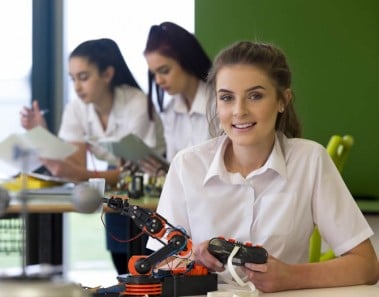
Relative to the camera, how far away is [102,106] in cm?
472

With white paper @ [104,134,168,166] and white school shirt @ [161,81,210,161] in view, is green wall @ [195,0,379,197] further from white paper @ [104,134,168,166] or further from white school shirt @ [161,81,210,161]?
white paper @ [104,134,168,166]

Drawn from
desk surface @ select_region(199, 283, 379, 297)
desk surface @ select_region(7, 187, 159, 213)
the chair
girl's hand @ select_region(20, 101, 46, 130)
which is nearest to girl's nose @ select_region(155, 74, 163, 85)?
girl's hand @ select_region(20, 101, 46, 130)

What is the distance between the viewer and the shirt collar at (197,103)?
13.2 ft

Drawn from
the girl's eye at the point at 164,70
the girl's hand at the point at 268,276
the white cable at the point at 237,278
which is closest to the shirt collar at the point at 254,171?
the girl's hand at the point at 268,276

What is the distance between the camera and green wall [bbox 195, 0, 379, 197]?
4641 mm

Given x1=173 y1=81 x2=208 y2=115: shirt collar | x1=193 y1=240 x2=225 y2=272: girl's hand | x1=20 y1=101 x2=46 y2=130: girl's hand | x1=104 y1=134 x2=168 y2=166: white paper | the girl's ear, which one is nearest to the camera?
x1=193 y1=240 x2=225 y2=272: girl's hand

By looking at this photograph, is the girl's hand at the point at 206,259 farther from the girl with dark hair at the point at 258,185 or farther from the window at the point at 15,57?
the window at the point at 15,57

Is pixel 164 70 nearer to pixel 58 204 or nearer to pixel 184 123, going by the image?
pixel 184 123

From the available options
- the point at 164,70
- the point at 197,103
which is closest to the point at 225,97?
the point at 197,103

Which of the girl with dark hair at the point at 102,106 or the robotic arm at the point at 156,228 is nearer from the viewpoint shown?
the robotic arm at the point at 156,228

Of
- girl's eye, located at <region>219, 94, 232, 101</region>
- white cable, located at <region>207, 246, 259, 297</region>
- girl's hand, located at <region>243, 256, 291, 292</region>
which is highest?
girl's eye, located at <region>219, 94, 232, 101</region>

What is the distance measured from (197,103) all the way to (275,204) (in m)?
2.12

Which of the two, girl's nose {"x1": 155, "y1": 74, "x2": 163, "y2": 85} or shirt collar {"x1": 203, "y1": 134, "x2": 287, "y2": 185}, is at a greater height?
shirt collar {"x1": 203, "y1": 134, "x2": 287, "y2": 185}

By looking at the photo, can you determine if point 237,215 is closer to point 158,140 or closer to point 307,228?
point 307,228
